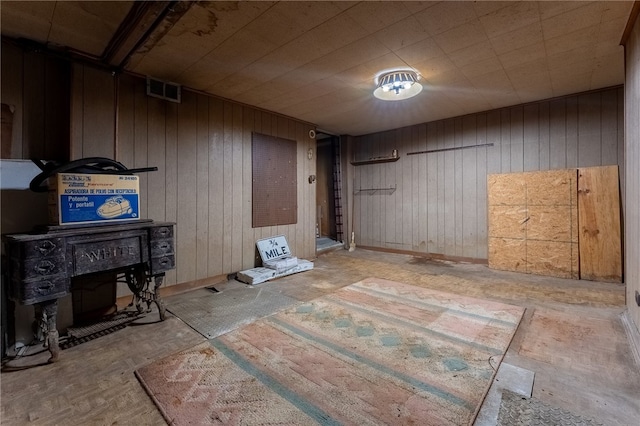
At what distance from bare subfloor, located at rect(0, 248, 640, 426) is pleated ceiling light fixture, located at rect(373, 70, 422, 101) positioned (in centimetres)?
235

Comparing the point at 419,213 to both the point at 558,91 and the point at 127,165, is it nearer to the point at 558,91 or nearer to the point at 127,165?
the point at 558,91

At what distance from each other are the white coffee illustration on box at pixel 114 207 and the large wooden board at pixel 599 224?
505 cm

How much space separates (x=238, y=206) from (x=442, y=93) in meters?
3.03

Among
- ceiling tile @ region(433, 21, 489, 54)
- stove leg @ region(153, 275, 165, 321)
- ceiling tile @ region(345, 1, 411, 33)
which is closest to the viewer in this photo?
ceiling tile @ region(345, 1, 411, 33)

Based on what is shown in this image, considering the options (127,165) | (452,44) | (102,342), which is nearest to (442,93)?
(452,44)

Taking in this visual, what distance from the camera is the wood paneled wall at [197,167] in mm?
2791

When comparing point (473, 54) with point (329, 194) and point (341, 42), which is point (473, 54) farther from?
point (329, 194)

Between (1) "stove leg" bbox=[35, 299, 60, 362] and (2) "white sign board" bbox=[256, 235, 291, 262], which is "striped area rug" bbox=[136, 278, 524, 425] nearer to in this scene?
(1) "stove leg" bbox=[35, 299, 60, 362]

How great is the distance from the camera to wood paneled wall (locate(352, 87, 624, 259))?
3.52 m

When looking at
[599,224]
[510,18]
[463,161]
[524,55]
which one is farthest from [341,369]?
[463,161]

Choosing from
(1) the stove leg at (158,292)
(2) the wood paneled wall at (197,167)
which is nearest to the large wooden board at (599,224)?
(2) the wood paneled wall at (197,167)

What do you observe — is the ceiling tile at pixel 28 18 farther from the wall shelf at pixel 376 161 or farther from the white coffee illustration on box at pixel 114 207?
→ the wall shelf at pixel 376 161

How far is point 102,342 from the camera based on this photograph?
200 centimetres

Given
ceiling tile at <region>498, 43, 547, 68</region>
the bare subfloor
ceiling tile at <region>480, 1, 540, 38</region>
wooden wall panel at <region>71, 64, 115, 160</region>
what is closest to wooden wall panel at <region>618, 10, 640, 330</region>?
the bare subfloor
